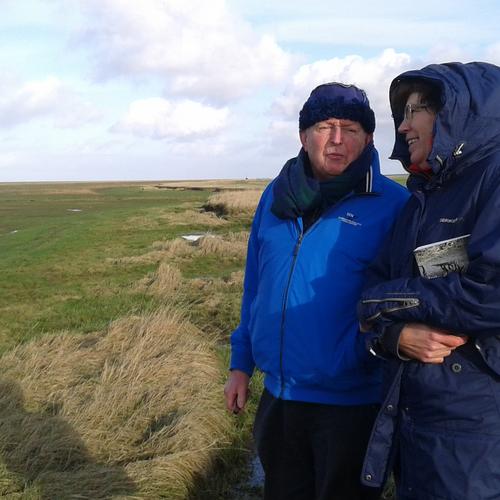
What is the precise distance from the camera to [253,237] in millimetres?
2926

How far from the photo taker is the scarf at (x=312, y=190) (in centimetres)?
247

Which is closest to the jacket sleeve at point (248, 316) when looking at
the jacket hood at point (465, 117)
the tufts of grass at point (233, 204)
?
the jacket hood at point (465, 117)

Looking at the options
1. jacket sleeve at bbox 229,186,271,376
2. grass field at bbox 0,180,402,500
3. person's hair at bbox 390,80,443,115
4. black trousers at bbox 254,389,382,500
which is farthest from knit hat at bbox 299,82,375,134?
grass field at bbox 0,180,402,500

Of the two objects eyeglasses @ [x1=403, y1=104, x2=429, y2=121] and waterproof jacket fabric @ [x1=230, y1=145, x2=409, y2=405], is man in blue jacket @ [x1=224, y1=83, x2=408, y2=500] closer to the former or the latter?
waterproof jacket fabric @ [x1=230, y1=145, x2=409, y2=405]

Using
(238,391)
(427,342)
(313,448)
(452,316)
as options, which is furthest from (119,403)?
(452,316)

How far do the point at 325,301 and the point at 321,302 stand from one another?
0.06ft

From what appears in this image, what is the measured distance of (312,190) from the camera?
248 cm

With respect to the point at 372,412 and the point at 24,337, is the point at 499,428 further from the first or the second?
the point at 24,337

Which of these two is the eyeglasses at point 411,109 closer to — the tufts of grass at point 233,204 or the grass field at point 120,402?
the grass field at point 120,402

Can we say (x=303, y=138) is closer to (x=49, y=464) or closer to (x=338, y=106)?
(x=338, y=106)

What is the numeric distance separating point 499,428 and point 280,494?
1331mm

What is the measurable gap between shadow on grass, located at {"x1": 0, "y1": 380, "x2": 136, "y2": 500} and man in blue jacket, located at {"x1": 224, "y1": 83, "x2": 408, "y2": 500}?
1.57 m

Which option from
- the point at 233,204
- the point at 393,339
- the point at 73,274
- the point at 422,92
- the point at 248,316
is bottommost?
the point at 73,274

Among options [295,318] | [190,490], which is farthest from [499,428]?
[190,490]
